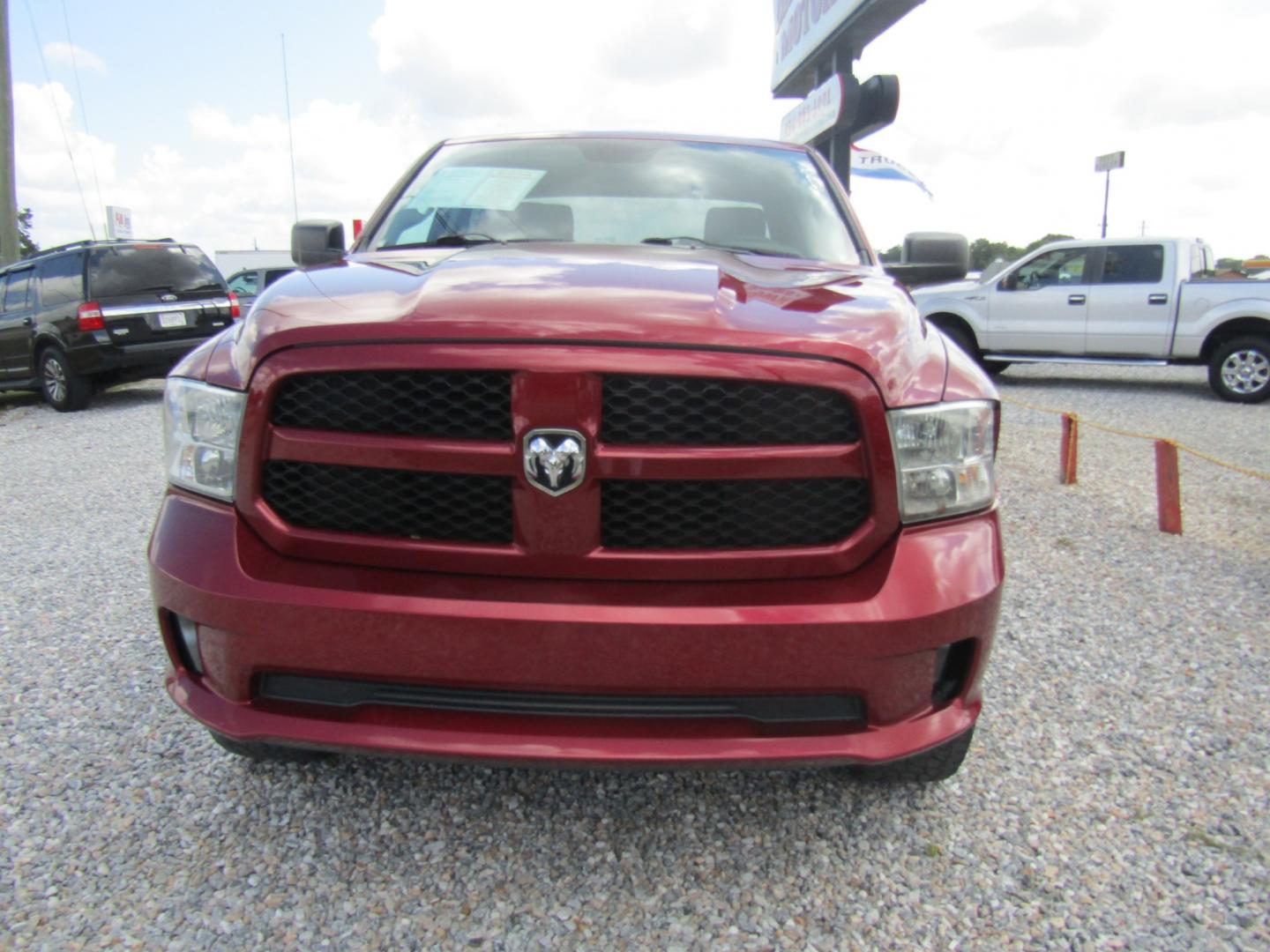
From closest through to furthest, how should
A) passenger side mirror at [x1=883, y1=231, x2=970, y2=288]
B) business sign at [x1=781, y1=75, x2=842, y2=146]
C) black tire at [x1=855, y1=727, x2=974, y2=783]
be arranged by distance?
black tire at [x1=855, y1=727, x2=974, y2=783] → passenger side mirror at [x1=883, y1=231, x2=970, y2=288] → business sign at [x1=781, y1=75, x2=842, y2=146]

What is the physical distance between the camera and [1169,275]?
11.0 metres

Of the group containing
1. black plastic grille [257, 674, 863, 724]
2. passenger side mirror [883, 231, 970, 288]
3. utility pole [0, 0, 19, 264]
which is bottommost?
black plastic grille [257, 674, 863, 724]

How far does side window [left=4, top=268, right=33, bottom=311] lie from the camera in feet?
35.1

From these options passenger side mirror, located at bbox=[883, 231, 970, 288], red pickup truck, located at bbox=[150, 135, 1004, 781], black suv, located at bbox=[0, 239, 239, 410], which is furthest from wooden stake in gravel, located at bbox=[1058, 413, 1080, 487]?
black suv, located at bbox=[0, 239, 239, 410]

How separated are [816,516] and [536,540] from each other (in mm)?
539

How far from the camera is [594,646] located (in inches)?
66.4

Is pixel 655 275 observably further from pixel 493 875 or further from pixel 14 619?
pixel 14 619

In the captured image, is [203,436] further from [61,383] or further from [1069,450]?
[61,383]

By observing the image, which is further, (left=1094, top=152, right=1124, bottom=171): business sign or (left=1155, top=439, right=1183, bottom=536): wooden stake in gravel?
(left=1094, top=152, right=1124, bottom=171): business sign

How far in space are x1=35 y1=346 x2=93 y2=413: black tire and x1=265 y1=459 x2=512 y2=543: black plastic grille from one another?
10029mm

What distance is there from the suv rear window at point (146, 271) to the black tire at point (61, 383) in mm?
884

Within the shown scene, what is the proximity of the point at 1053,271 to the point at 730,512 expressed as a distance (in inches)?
457

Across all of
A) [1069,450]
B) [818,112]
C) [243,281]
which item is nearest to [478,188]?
[1069,450]

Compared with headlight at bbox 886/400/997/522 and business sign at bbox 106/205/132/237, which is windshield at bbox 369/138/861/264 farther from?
business sign at bbox 106/205/132/237
